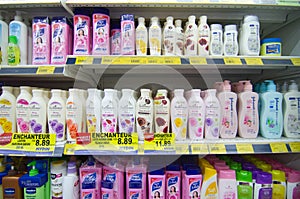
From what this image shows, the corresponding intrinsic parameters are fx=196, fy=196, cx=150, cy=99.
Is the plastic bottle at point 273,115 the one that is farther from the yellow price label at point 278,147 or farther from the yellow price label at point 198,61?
the yellow price label at point 198,61

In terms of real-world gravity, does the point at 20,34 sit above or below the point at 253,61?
above

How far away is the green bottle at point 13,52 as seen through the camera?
1086mm

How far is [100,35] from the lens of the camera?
3.65ft

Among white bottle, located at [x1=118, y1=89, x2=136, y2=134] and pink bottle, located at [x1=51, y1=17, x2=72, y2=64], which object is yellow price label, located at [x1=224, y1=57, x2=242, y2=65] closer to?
white bottle, located at [x1=118, y1=89, x2=136, y2=134]

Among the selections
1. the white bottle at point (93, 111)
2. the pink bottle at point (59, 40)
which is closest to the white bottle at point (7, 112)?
the pink bottle at point (59, 40)

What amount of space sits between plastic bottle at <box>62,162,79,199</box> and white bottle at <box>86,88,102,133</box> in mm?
249

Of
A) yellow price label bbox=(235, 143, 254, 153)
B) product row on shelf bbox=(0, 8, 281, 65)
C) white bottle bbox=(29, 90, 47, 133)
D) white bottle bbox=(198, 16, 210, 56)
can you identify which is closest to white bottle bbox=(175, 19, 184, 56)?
product row on shelf bbox=(0, 8, 281, 65)

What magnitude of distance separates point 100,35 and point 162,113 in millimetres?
564

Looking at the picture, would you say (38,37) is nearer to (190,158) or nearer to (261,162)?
(190,158)

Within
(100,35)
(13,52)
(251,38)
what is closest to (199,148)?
(251,38)

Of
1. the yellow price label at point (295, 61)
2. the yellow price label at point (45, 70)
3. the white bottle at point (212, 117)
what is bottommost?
the white bottle at point (212, 117)

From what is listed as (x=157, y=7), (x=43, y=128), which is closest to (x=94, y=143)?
(x=43, y=128)

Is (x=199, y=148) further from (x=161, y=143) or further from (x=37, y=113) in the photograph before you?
(x=37, y=113)

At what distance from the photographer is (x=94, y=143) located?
3.35ft
